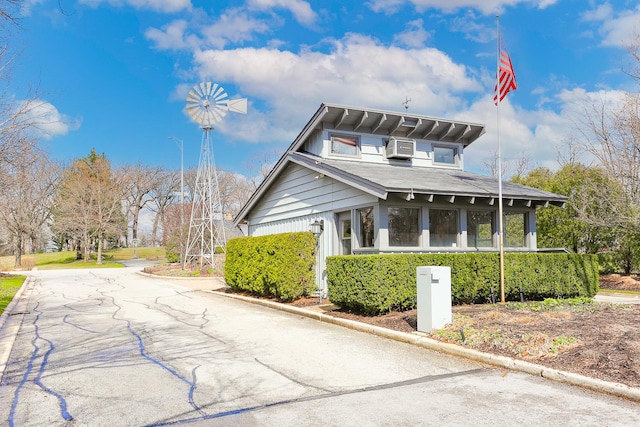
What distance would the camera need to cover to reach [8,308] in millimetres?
12898

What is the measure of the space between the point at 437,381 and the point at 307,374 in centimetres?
157

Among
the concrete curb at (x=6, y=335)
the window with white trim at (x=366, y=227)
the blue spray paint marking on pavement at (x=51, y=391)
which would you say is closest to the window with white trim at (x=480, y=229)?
the window with white trim at (x=366, y=227)

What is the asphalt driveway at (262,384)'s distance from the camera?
435 cm

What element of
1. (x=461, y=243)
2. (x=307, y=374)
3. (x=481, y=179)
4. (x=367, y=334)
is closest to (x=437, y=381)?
(x=307, y=374)

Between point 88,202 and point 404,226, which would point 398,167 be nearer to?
point 404,226

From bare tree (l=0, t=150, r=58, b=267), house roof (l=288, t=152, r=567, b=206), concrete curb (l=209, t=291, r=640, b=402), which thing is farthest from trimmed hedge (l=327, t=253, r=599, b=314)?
bare tree (l=0, t=150, r=58, b=267)

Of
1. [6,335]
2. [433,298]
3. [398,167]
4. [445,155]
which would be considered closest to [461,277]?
[433,298]

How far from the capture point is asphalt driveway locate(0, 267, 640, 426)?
4.35 m

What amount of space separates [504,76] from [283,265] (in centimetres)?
746

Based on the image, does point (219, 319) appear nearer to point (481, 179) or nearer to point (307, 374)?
point (307, 374)

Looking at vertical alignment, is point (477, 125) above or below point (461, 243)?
above

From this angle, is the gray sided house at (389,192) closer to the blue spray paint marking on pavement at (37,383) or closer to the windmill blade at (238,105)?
the windmill blade at (238,105)

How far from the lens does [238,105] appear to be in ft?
76.0

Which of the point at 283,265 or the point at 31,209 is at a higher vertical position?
the point at 31,209
